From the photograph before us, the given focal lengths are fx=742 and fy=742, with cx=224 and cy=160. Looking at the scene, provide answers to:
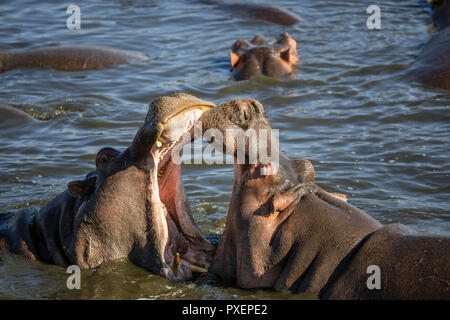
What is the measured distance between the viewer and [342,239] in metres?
4.34

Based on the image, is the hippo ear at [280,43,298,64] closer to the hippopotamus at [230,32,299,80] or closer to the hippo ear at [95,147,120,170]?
the hippopotamus at [230,32,299,80]

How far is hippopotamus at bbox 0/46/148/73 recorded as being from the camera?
12.2m

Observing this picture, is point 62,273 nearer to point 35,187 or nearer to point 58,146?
point 35,187

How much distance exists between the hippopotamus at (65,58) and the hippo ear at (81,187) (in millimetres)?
7578

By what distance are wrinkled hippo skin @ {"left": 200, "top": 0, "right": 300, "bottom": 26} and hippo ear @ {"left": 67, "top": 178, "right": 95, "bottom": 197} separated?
409 inches

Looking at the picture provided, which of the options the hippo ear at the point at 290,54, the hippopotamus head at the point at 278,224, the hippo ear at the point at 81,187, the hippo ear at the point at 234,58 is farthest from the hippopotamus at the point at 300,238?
the hippo ear at the point at 290,54

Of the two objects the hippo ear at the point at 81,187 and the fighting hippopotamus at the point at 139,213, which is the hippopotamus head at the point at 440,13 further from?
the hippo ear at the point at 81,187

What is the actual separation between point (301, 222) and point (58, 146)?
17.1 feet

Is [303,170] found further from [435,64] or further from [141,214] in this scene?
[435,64]

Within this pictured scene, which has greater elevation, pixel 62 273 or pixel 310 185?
pixel 310 185

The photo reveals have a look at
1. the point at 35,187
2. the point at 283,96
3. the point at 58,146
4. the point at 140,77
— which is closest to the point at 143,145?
the point at 35,187

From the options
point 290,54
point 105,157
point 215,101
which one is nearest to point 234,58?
point 290,54

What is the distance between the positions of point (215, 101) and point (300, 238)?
6477 millimetres
